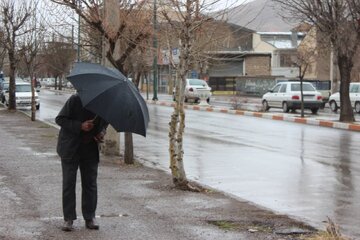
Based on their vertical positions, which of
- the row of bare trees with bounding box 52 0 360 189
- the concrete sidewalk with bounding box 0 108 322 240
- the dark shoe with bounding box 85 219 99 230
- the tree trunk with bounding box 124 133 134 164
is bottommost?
the concrete sidewalk with bounding box 0 108 322 240

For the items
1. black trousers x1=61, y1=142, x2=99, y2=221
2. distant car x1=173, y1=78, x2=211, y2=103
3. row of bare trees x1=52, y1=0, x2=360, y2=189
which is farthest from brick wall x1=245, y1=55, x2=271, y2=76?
black trousers x1=61, y1=142, x2=99, y2=221

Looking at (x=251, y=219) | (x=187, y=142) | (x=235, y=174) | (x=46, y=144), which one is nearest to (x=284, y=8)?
(x=187, y=142)

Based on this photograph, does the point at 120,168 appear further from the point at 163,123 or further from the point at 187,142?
the point at 163,123

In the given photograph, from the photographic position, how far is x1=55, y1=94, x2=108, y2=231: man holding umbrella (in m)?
5.97

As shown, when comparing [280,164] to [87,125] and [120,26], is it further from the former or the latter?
[87,125]

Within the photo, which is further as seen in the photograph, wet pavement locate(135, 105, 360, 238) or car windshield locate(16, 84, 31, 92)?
car windshield locate(16, 84, 31, 92)

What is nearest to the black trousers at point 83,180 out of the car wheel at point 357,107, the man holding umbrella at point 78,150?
the man holding umbrella at point 78,150

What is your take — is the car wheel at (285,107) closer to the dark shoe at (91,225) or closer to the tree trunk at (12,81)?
the tree trunk at (12,81)

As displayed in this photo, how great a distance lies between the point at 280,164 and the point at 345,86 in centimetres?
1182

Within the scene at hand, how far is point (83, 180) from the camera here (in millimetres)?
6277

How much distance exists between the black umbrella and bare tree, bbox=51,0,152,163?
499 centimetres

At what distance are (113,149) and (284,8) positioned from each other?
40.7ft

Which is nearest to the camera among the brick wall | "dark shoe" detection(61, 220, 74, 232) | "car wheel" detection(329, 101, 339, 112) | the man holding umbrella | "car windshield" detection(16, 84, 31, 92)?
the man holding umbrella

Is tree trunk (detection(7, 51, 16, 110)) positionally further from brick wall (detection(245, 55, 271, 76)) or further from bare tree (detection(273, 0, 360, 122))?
brick wall (detection(245, 55, 271, 76))
